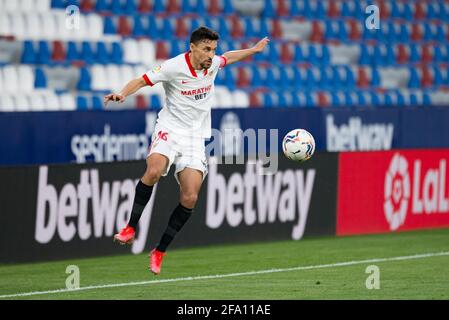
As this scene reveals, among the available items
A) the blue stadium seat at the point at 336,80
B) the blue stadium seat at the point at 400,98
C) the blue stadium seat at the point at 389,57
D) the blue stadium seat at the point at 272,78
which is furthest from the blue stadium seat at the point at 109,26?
the blue stadium seat at the point at 389,57

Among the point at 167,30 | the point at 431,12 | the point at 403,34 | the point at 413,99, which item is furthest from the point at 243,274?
the point at 431,12

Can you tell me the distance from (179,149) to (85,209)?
2.73m

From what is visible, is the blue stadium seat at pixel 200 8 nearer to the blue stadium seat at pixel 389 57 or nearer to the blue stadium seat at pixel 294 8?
the blue stadium seat at pixel 294 8

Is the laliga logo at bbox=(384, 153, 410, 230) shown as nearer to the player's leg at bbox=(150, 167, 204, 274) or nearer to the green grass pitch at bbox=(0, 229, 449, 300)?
the green grass pitch at bbox=(0, 229, 449, 300)

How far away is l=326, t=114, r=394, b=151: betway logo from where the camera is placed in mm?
15984

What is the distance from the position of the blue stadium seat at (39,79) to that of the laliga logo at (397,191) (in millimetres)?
4838

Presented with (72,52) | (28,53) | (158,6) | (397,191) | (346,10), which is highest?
(346,10)

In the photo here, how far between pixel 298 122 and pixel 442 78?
7031mm

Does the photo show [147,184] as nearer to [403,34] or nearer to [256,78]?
[256,78]

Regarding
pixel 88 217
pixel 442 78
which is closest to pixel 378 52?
pixel 442 78

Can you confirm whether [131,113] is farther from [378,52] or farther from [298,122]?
[378,52]

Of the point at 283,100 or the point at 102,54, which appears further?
the point at 283,100

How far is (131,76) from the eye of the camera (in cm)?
1655

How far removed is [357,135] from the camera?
16344 millimetres
